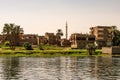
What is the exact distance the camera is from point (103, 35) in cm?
18938

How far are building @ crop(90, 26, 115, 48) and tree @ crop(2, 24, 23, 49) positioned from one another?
4102 centimetres

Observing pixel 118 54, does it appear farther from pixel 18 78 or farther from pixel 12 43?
pixel 18 78

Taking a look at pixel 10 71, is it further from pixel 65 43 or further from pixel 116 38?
pixel 65 43

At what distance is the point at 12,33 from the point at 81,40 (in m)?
35.9

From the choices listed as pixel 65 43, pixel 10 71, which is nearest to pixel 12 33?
pixel 65 43

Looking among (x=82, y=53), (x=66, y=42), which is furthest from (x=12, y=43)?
(x=82, y=53)

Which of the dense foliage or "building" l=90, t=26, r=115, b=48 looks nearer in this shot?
the dense foliage

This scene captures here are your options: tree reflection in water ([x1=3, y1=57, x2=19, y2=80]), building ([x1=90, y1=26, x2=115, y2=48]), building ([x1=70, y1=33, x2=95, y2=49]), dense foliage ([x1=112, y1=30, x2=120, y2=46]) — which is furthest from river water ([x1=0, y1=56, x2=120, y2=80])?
building ([x1=90, y1=26, x2=115, y2=48])

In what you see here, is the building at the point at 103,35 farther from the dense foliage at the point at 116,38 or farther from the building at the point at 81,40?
the dense foliage at the point at 116,38

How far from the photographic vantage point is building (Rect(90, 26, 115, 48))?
18350cm

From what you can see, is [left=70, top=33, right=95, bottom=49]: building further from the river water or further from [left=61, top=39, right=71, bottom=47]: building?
the river water

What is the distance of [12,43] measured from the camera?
176 m

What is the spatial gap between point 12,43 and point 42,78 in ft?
418

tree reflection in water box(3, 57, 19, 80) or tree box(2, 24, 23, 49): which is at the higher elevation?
tree box(2, 24, 23, 49)
